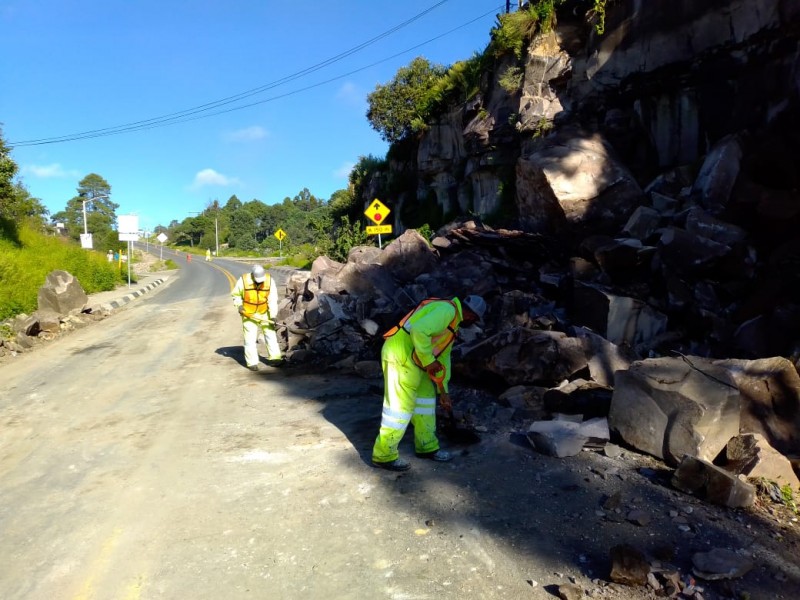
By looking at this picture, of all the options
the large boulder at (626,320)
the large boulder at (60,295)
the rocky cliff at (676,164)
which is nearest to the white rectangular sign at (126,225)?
the large boulder at (60,295)

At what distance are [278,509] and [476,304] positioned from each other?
530 cm

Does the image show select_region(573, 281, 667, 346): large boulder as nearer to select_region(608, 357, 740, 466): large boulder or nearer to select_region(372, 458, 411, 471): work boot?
select_region(608, 357, 740, 466): large boulder

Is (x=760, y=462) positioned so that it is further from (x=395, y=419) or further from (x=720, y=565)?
(x=395, y=419)

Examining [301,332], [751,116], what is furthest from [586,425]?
[751,116]

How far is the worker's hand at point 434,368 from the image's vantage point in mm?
4263

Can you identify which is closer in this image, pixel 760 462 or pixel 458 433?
pixel 760 462

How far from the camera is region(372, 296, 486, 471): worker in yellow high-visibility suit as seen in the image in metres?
4.25

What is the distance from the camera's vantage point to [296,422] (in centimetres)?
588

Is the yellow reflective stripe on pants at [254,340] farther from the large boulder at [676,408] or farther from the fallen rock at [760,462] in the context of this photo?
the fallen rock at [760,462]

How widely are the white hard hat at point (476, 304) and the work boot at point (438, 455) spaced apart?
3.81 m

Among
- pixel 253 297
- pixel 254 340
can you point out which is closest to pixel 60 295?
pixel 253 297

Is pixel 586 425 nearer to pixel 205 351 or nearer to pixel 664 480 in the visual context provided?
pixel 664 480

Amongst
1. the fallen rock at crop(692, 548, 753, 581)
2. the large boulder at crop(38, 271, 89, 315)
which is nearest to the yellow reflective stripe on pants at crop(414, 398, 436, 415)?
the fallen rock at crop(692, 548, 753, 581)

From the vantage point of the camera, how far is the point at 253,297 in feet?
28.4
